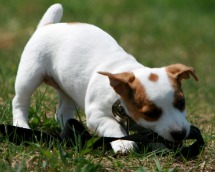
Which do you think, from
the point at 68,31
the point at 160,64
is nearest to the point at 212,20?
the point at 160,64

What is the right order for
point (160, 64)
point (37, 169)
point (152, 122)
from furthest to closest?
1. point (160, 64)
2. point (152, 122)
3. point (37, 169)

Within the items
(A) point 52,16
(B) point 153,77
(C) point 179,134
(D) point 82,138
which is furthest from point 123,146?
(A) point 52,16

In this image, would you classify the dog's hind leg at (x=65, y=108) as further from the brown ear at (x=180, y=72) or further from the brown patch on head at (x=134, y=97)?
the brown ear at (x=180, y=72)

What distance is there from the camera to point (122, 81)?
4664 mm

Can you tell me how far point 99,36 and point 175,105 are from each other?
3.74 ft

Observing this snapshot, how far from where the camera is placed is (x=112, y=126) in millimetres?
4930

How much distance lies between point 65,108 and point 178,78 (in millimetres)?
1449

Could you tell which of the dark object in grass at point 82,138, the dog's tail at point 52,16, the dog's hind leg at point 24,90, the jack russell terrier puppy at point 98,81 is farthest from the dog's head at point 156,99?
the dog's tail at point 52,16

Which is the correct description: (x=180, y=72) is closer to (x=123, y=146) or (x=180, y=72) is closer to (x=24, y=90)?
(x=123, y=146)

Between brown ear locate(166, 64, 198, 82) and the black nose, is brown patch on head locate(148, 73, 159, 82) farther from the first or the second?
the black nose

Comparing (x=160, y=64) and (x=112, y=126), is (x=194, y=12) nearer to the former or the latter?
(x=160, y=64)

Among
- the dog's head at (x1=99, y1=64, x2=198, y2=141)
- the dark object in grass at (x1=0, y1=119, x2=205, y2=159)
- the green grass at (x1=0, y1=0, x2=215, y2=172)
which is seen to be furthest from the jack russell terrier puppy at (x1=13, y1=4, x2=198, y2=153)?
the green grass at (x1=0, y1=0, x2=215, y2=172)

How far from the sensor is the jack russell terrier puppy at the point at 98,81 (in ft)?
15.0

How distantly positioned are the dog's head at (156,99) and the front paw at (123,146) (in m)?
0.22
